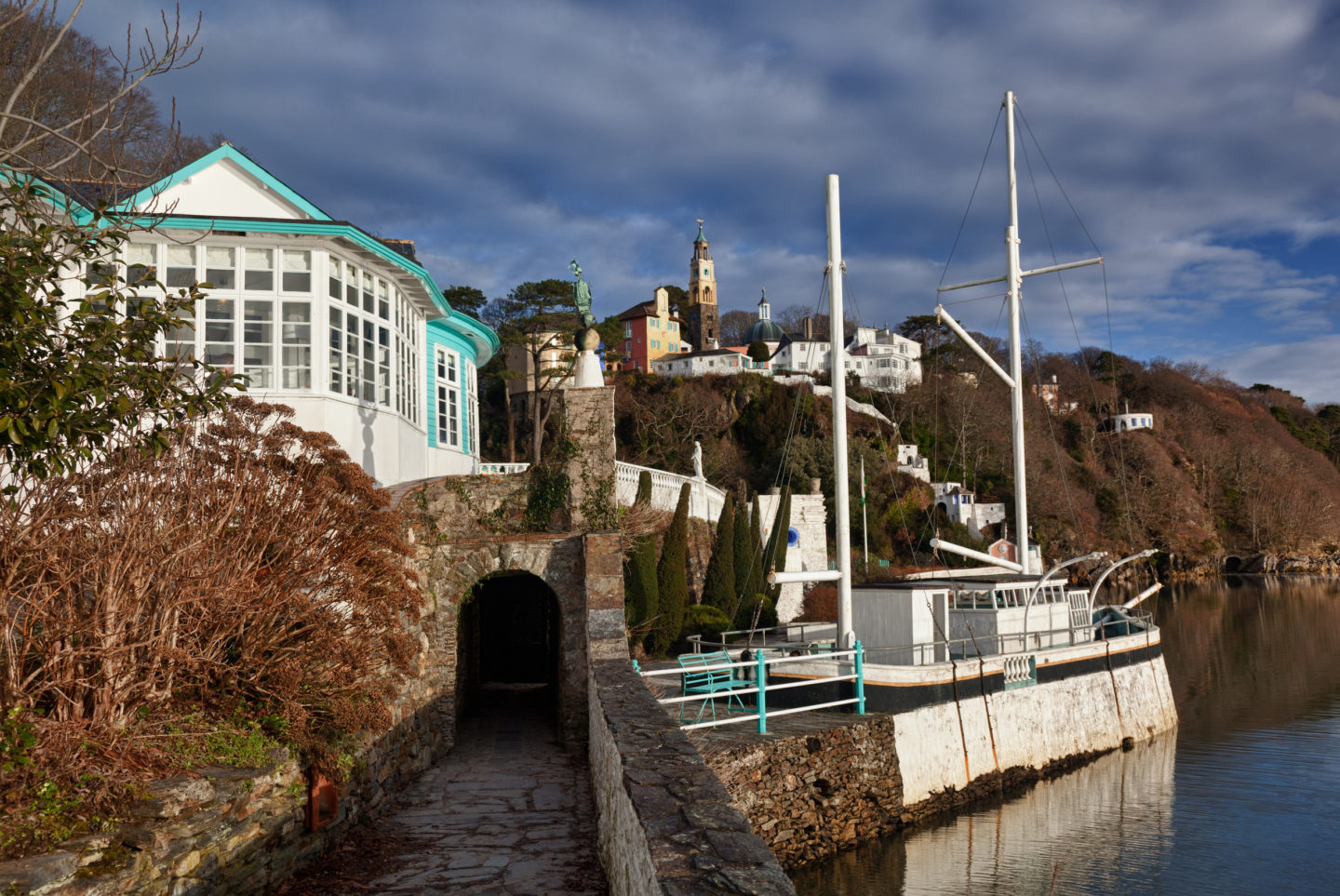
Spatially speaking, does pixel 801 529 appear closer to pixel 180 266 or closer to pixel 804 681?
pixel 804 681

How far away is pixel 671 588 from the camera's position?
21.1 metres

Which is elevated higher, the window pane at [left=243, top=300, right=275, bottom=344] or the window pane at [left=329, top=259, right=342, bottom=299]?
the window pane at [left=329, top=259, right=342, bottom=299]

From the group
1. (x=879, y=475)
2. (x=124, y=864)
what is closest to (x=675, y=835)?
(x=124, y=864)

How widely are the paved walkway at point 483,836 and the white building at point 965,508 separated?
4281 cm

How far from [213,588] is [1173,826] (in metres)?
13.9

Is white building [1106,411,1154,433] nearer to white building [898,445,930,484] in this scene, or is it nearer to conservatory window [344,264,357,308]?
white building [898,445,930,484]

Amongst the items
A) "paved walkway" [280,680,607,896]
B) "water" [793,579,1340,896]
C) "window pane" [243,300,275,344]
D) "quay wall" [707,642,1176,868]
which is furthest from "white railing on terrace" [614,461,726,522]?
"water" [793,579,1340,896]

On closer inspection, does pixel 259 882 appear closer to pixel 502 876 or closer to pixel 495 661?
pixel 502 876

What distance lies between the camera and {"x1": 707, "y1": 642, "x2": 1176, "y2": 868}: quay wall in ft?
37.0

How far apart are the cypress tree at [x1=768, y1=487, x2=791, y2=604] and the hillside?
1303 centimetres

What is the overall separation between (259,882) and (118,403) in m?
3.35

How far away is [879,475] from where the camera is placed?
47844 mm

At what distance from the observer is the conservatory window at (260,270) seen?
1384 cm

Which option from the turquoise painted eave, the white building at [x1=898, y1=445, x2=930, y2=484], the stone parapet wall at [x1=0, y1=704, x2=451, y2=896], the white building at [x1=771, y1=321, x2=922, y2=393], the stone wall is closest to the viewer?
the stone parapet wall at [x1=0, y1=704, x2=451, y2=896]
